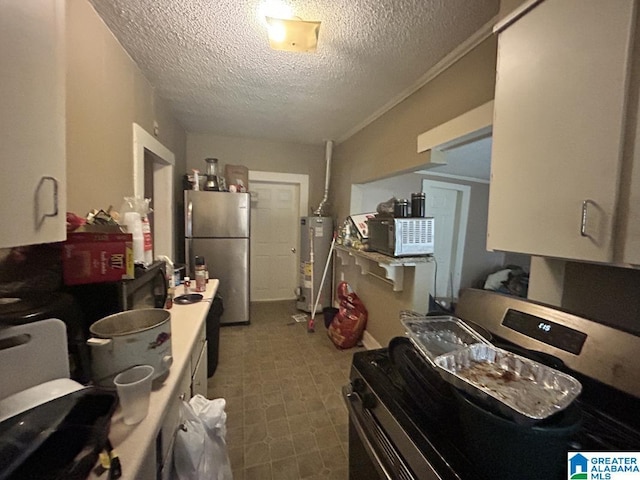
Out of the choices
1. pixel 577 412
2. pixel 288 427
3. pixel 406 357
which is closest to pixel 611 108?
pixel 577 412

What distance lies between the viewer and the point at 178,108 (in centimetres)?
271

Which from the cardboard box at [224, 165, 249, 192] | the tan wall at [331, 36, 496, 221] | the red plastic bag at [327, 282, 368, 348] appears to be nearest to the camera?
the tan wall at [331, 36, 496, 221]

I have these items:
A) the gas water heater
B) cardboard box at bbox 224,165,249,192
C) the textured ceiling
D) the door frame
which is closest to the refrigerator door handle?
the door frame

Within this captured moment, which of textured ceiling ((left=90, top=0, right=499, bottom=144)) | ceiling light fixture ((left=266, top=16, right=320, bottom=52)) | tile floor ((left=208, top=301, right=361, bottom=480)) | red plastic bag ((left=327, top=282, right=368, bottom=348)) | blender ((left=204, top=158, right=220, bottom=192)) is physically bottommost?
tile floor ((left=208, top=301, right=361, bottom=480))

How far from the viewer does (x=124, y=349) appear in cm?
75

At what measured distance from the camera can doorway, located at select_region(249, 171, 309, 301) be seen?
4086mm

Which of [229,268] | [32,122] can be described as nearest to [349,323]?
[229,268]

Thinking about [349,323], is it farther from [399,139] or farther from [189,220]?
[189,220]

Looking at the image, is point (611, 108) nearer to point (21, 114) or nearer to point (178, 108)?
point (21, 114)

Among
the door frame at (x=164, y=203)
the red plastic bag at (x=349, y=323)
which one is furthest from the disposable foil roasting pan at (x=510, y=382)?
the door frame at (x=164, y=203)

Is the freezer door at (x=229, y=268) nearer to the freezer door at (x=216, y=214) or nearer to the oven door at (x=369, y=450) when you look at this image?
the freezer door at (x=216, y=214)

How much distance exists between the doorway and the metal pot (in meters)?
3.28

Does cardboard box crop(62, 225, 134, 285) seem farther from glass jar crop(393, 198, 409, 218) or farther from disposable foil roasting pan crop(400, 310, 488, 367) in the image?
glass jar crop(393, 198, 409, 218)
